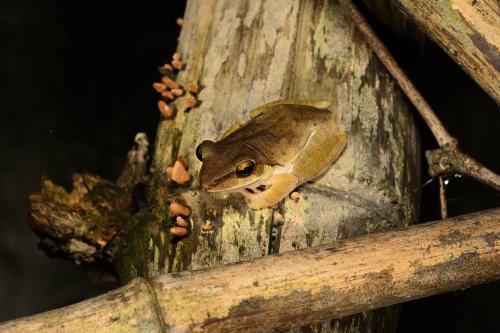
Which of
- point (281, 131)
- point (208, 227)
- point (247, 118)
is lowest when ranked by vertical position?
point (208, 227)

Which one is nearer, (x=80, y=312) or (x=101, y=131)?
(x=80, y=312)

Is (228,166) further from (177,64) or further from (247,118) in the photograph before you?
(177,64)

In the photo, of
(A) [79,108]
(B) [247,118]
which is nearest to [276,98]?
(B) [247,118]

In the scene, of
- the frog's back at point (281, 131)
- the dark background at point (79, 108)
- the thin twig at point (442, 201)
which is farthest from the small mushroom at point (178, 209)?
the dark background at point (79, 108)

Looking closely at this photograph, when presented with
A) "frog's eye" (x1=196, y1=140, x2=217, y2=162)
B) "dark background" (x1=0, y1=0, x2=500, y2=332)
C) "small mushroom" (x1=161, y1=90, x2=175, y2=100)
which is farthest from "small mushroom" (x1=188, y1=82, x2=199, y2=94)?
"dark background" (x1=0, y1=0, x2=500, y2=332)

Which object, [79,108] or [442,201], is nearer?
[442,201]

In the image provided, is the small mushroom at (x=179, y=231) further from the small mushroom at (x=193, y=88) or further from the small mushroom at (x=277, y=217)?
the small mushroom at (x=193, y=88)

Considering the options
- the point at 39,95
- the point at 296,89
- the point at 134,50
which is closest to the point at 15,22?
the point at 39,95

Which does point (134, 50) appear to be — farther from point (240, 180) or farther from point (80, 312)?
point (80, 312)
